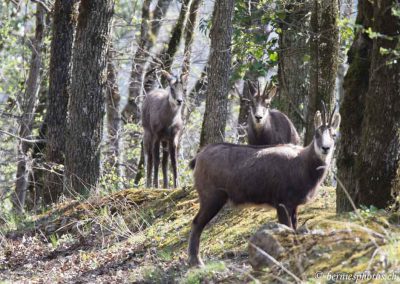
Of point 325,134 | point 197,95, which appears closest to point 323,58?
point 325,134

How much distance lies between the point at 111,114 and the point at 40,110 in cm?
272

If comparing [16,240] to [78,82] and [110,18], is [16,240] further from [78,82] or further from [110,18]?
[110,18]

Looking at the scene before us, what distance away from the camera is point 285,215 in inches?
288

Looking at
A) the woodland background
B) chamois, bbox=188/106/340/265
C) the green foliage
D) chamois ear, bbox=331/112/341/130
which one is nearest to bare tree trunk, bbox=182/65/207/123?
the woodland background

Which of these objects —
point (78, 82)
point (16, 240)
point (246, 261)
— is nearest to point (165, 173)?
point (78, 82)

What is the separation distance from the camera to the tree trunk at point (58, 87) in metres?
12.6

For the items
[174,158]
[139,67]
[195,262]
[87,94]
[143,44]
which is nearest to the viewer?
[195,262]

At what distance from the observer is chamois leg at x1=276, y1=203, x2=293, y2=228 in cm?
727

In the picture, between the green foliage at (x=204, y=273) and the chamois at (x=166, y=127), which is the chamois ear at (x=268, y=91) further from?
the green foliage at (x=204, y=273)

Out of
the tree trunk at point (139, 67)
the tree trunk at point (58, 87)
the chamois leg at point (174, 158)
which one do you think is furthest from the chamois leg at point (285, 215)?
the tree trunk at point (139, 67)

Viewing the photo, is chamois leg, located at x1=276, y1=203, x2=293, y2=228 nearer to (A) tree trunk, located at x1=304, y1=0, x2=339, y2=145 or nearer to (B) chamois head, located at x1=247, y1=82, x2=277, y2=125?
(A) tree trunk, located at x1=304, y1=0, x2=339, y2=145

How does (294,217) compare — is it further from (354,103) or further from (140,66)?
(140,66)

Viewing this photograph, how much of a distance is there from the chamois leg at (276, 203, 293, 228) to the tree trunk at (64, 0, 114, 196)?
479 centimetres

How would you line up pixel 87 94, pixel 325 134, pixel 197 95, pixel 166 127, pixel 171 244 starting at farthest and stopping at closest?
pixel 197 95
pixel 166 127
pixel 87 94
pixel 171 244
pixel 325 134
